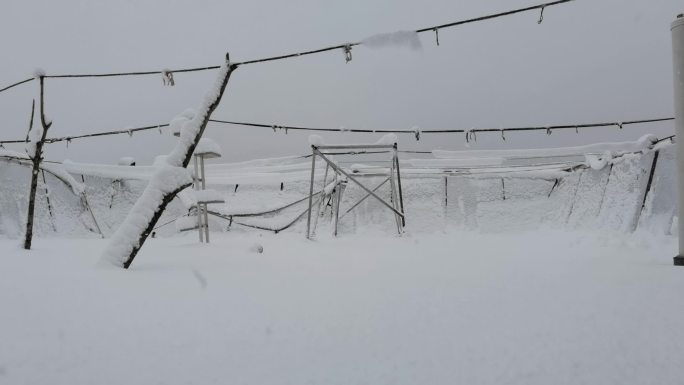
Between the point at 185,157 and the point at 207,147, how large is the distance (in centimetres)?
213

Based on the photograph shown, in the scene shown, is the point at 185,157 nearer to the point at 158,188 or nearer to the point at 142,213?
the point at 158,188

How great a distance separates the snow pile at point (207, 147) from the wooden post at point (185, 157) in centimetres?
197

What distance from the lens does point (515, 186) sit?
997 cm

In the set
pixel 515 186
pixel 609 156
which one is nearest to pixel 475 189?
pixel 515 186

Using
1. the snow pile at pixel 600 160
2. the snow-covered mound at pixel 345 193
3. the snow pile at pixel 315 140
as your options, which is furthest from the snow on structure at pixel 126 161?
the snow pile at pixel 600 160

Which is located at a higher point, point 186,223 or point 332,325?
point 186,223

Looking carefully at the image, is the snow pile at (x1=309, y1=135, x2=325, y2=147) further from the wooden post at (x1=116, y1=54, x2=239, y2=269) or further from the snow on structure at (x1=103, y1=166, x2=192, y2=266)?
the snow on structure at (x1=103, y1=166, x2=192, y2=266)

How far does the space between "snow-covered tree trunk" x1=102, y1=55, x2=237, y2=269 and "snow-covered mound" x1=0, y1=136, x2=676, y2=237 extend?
495 centimetres

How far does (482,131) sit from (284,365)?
7.37 m

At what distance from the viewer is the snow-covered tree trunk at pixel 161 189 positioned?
2.84m

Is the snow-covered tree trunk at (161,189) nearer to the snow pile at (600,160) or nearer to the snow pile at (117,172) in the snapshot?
the snow pile at (600,160)

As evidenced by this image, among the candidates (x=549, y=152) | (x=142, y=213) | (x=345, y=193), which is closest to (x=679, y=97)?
(x=142, y=213)

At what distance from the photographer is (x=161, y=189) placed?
Answer: 9.87ft

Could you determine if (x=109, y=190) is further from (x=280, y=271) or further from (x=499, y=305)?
(x=499, y=305)
